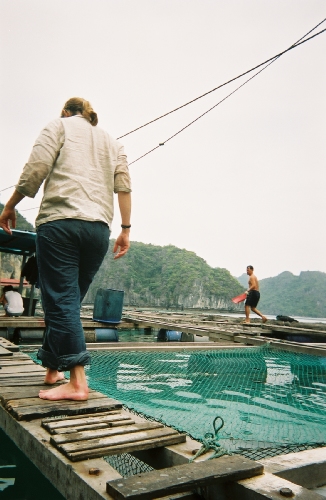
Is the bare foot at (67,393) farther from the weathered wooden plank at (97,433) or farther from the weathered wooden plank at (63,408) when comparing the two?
the weathered wooden plank at (97,433)

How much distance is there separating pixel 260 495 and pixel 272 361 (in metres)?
5.95

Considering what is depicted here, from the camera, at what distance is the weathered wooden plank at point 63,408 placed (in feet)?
7.33

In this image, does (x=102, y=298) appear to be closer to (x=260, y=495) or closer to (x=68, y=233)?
(x=68, y=233)

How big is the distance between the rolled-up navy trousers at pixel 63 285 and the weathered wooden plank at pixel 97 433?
0.68 metres

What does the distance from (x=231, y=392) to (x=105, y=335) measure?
486cm

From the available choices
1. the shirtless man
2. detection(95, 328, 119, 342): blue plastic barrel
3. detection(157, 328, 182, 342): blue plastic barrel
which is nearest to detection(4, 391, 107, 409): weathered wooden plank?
detection(95, 328, 119, 342): blue plastic barrel

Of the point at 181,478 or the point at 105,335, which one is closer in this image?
the point at 181,478

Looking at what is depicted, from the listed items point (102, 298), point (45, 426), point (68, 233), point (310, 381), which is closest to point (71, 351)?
point (45, 426)

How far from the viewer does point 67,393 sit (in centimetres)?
258

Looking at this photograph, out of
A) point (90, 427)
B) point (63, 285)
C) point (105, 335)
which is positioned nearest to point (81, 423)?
point (90, 427)

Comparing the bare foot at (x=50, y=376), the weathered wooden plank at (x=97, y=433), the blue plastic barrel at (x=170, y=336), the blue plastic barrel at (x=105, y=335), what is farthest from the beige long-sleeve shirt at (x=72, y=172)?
the blue plastic barrel at (x=170, y=336)

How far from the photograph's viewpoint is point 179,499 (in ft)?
4.61

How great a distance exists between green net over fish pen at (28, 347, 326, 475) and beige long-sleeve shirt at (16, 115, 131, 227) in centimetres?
145

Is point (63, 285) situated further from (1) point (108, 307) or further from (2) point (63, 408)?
(1) point (108, 307)
